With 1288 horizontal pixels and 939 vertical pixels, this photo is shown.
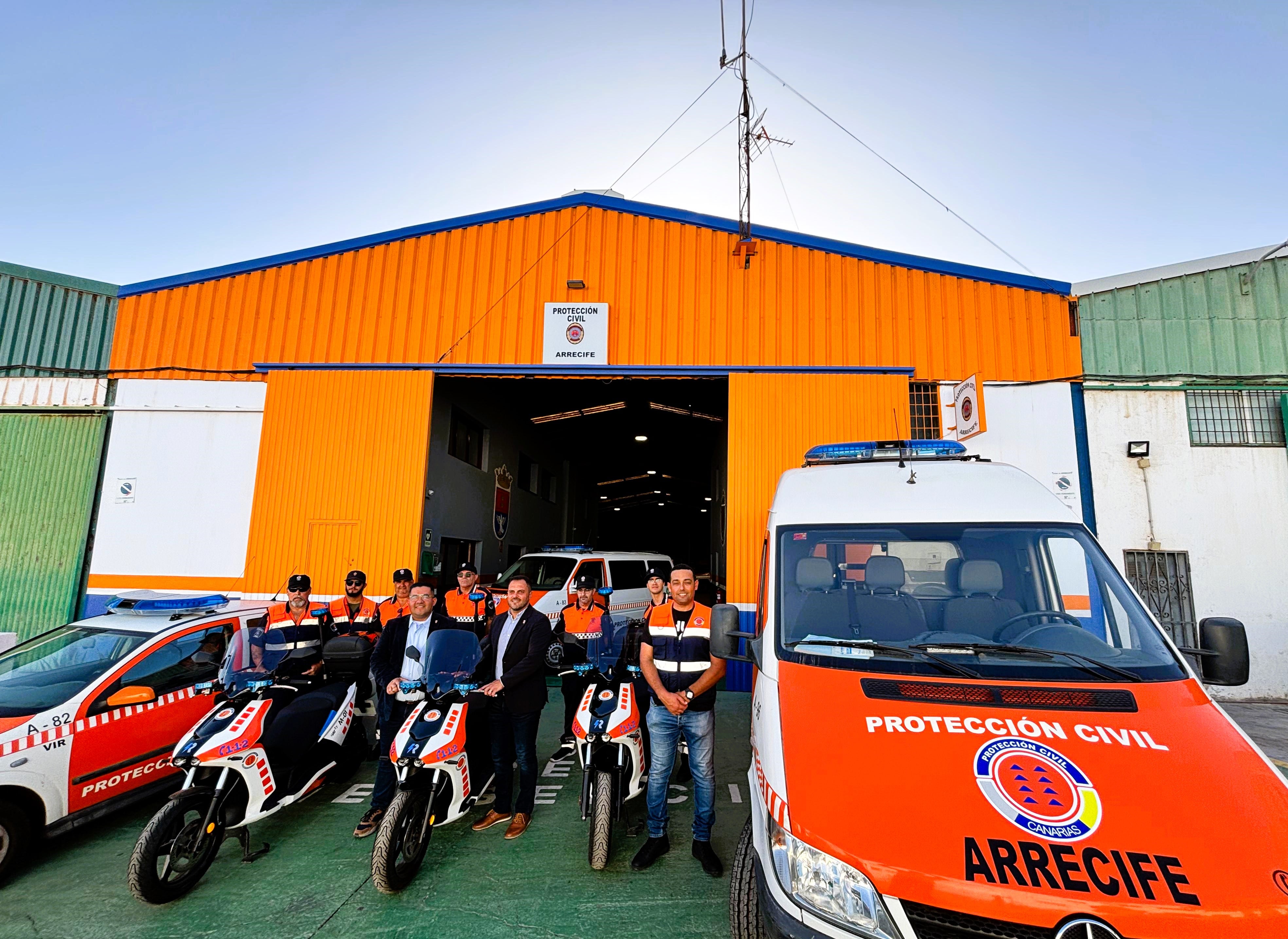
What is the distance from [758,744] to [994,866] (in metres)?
1.03

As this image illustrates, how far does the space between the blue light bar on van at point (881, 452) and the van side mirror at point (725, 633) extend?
1528 mm

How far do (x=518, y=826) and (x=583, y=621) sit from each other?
9.25 ft

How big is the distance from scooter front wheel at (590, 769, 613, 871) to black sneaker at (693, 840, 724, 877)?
20.3 inches

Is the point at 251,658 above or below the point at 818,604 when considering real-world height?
below

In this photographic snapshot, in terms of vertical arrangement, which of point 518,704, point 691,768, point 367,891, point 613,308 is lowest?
point 367,891

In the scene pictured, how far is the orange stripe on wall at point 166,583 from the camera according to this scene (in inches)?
331

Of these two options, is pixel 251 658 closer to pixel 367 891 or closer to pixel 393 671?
pixel 393 671

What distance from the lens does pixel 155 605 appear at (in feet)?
14.5

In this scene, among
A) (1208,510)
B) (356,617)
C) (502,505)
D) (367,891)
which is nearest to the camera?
(367,891)

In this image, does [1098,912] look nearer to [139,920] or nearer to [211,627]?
[139,920]

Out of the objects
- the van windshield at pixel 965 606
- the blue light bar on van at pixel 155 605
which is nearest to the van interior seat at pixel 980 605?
the van windshield at pixel 965 606

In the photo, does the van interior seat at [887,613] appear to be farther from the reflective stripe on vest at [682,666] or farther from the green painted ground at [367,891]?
the green painted ground at [367,891]

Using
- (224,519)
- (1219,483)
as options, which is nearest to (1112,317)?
(1219,483)

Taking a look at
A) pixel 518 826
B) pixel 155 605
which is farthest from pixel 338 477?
pixel 518 826
